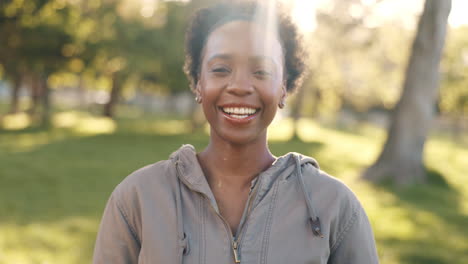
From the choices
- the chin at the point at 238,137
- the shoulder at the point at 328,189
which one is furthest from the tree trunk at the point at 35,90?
the shoulder at the point at 328,189

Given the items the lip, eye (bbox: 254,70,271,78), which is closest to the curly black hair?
eye (bbox: 254,70,271,78)

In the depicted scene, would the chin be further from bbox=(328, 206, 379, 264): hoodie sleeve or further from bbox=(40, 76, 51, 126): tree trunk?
bbox=(40, 76, 51, 126): tree trunk

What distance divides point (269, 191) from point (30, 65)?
20782 mm

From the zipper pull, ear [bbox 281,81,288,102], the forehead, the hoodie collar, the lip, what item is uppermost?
the forehead

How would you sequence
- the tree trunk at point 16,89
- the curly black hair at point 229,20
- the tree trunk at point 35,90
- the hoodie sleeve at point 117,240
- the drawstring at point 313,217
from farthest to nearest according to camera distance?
the tree trunk at point 35,90
the tree trunk at point 16,89
the curly black hair at point 229,20
the hoodie sleeve at point 117,240
the drawstring at point 313,217

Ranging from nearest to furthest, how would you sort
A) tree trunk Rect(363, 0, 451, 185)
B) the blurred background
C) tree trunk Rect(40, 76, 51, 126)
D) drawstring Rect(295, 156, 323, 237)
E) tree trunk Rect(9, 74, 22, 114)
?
drawstring Rect(295, 156, 323, 237) → the blurred background → tree trunk Rect(363, 0, 451, 185) → tree trunk Rect(40, 76, 51, 126) → tree trunk Rect(9, 74, 22, 114)

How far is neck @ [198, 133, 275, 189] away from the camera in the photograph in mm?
2162

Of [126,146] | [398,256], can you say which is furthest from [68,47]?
[398,256]

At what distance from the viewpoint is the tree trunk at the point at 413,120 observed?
37.5ft

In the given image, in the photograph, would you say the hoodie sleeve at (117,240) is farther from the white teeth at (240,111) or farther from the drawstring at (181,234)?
the white teeth at (240,111)

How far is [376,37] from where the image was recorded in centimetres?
1972

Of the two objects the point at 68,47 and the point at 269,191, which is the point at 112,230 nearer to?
the point at 269,191

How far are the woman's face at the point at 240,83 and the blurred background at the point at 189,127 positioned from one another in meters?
0.60

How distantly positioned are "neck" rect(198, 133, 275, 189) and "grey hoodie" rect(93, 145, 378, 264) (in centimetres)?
10
